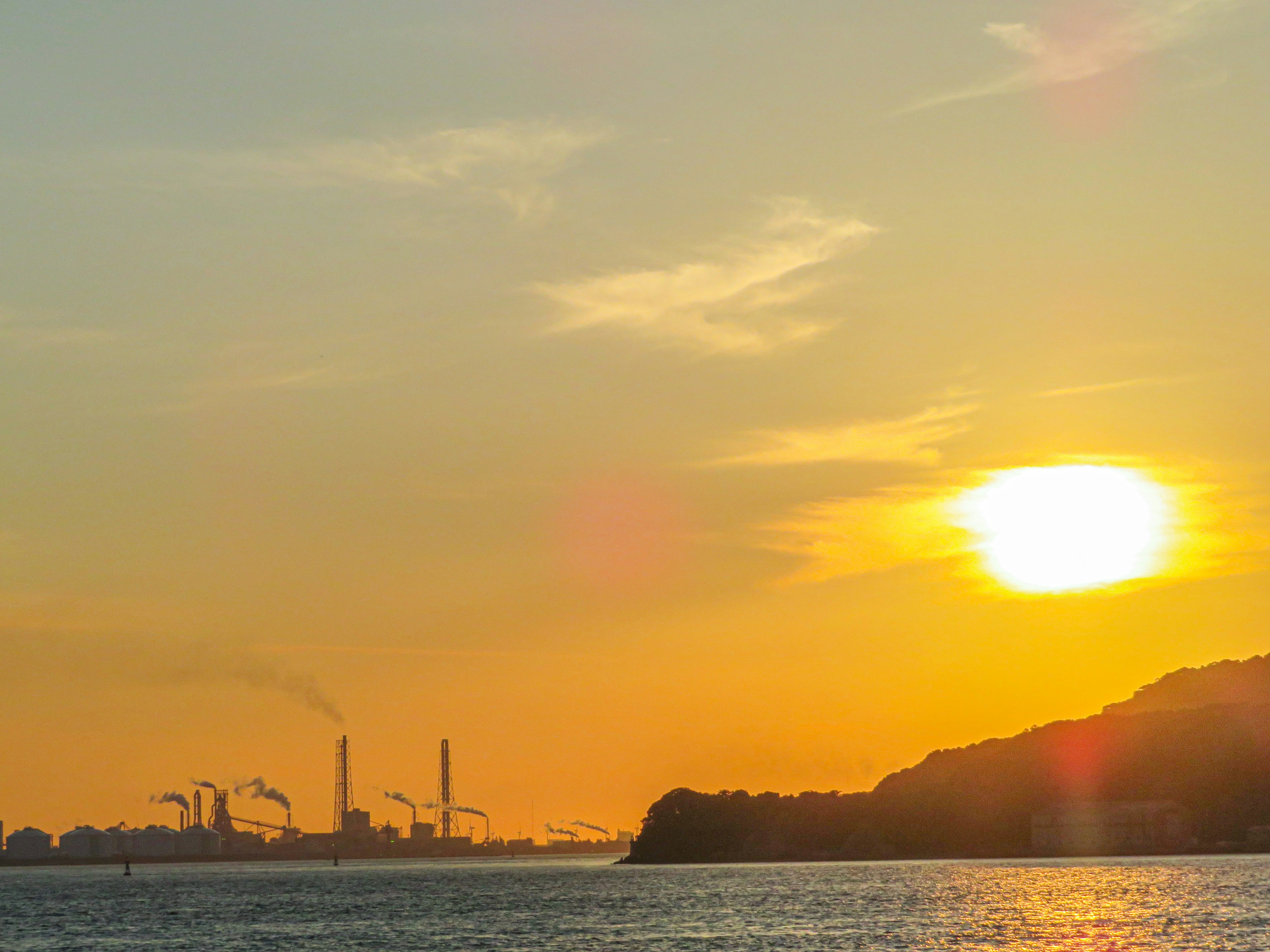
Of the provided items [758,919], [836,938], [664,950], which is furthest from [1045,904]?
[664,950]

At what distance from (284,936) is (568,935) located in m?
26.5

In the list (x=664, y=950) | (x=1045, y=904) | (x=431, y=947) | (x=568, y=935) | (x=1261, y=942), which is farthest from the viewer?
(x=1045, y=904)

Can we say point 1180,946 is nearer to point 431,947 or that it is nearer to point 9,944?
point 431,947

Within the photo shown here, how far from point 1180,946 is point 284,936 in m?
78.2

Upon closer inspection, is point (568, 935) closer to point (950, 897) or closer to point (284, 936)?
point (284, 936)

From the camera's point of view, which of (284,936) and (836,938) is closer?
(836,938)

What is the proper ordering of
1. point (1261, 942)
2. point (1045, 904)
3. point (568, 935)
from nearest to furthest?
point (1261, 942) < point (568, 935) < point (1045, 904)

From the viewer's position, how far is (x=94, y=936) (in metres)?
154

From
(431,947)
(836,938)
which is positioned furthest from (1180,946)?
(431,947)

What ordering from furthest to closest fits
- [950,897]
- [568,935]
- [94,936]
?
[950,897] < [94,936] < [568,935]

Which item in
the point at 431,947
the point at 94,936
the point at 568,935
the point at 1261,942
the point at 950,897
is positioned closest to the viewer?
the point at 1261,942

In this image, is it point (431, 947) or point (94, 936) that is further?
point (94, 936)

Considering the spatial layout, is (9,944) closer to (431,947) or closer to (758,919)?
(431,947)

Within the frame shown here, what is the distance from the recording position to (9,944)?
146 meters
